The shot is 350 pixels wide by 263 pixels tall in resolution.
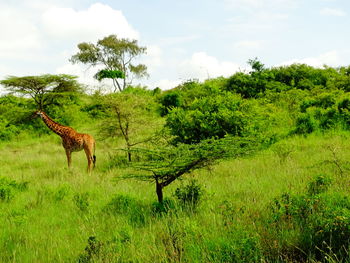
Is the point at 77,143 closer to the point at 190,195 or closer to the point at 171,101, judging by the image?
the point at 190,195

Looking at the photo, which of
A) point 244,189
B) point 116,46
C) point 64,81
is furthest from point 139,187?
point 116,46

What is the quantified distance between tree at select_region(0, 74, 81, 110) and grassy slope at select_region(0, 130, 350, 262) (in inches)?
570

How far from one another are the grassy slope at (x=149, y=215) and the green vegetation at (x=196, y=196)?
2 centimetres

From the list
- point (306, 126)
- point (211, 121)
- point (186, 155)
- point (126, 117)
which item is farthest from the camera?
point (306, 126)

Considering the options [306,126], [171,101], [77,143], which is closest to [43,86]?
[171,101]

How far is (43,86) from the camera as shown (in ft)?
73.4

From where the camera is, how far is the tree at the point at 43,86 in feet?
71.8

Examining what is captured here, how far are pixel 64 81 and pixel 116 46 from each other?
14349 mm

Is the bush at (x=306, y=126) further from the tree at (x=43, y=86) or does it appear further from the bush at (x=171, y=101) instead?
the tree at (x=43, y=86)

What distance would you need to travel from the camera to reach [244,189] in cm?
Result: 585

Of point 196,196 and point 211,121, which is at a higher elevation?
point 211,121

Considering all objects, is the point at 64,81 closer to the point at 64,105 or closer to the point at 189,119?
the point at 64,105

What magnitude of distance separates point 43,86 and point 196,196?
19697 mm

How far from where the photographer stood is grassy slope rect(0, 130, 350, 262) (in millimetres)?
3803
